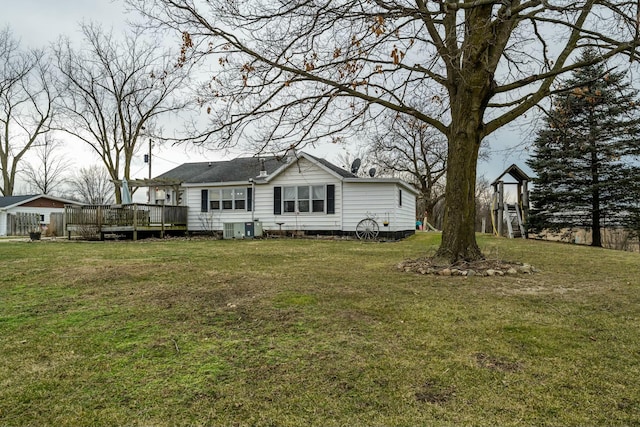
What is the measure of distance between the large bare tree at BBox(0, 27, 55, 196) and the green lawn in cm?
2759

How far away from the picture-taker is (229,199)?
722 inches

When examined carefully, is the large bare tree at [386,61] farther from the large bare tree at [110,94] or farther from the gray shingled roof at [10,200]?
the gray shingled roof at [10,200]

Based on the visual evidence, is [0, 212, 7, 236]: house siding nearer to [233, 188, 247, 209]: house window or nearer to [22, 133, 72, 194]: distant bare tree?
[22, 133, 72, 194]: distant bare tree

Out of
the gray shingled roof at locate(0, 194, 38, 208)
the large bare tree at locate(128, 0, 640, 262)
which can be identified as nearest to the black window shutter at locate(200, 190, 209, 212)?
the large bare tree at locate(128, 0, 640, 262)

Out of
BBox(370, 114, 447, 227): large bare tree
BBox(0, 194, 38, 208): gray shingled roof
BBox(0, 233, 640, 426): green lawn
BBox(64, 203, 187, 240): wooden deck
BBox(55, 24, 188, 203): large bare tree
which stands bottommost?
BBox(0, 233, 640, 426): green lawn

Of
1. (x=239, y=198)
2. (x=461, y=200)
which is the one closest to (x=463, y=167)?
(x=461, y=200)

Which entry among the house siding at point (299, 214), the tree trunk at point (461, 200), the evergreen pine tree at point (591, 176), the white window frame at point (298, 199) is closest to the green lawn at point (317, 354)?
the tree trunk at point (461, 200)

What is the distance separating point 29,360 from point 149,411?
1341 millimetres

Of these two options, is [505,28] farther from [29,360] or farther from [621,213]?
[621,213]

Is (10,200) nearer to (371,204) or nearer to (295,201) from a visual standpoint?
(295,201)

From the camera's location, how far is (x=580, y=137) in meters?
8.61

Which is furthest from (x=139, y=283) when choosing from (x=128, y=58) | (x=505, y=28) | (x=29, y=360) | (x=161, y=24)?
(x=128, y=58)

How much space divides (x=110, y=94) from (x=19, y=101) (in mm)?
9323

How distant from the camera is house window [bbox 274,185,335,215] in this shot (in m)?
16.6
